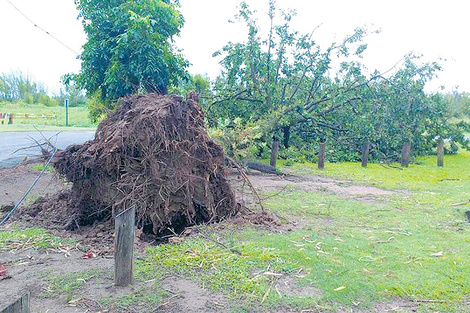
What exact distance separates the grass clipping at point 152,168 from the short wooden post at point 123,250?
5.95 ft

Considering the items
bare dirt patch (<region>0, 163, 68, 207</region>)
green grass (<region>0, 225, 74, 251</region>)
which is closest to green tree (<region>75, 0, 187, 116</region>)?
bare dirt patch (<region>0, 163, 68, 207</region>)

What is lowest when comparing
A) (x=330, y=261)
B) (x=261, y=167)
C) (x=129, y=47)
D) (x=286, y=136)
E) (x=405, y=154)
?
(x=330, y=261)

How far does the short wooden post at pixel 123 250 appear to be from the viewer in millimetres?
4840

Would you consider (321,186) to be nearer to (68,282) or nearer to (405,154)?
(405,154)

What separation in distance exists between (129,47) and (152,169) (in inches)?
254

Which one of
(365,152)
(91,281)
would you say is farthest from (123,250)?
(365,152)

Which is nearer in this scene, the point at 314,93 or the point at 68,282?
the point at 68,282

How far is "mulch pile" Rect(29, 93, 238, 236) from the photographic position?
22.4 ft

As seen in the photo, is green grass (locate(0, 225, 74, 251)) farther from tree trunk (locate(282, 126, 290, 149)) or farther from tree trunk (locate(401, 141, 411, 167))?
tree trunk (locate(401, 141, 411, 167))

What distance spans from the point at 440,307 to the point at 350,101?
1234cm

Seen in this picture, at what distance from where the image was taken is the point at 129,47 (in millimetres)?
12352

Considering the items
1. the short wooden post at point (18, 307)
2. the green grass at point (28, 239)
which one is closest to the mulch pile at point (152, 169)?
the green grass at point (28, 239)

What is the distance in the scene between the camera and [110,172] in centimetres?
705

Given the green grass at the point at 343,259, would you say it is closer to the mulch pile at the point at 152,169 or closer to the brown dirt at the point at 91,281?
the brown dirt at the point at 91,281
